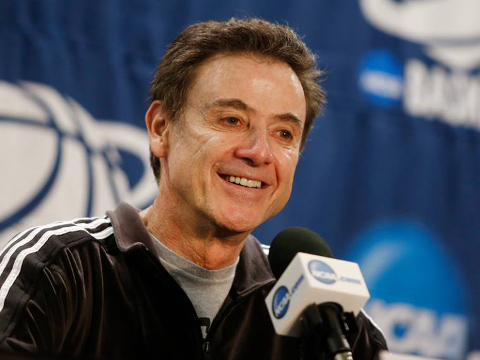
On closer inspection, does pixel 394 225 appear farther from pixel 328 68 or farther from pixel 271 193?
pixel 271 193

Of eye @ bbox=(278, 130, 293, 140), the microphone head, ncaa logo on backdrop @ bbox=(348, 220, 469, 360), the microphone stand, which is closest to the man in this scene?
eye @ bbox=(278, 130, 293, 140)

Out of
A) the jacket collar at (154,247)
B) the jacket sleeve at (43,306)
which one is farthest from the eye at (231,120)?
the jacket sleeve at (43,306)

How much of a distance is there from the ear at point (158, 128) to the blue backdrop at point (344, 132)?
0.61m

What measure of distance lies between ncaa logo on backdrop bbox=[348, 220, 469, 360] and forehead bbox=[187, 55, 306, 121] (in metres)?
1.35

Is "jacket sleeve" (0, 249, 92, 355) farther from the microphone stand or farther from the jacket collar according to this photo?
the microphone stand

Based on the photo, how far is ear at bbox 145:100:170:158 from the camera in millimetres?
2191

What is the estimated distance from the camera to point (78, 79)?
283cm

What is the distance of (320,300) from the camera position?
136 cm

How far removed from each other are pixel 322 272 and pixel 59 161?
1617mm

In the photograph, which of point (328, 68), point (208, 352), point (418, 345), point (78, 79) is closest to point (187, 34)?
point (78, 79)

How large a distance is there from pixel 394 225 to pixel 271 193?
1.53 meters

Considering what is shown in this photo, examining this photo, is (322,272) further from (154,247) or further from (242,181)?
(154,247)

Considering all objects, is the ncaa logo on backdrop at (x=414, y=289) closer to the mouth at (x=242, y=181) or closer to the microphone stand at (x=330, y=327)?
the mouth at (x=242, y=181)

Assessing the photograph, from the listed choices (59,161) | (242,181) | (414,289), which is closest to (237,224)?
(242,181)
